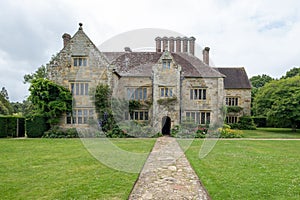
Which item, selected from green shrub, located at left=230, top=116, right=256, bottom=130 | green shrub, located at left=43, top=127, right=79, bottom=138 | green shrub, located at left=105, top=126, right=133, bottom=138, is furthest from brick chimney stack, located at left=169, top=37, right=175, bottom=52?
green shrub, located at left=43, top=127, right=79, bottom=138

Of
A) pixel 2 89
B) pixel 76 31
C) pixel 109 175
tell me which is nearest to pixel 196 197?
pixel 109 175

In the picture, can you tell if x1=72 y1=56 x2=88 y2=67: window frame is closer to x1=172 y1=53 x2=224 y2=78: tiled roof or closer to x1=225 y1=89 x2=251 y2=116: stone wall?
x1=172 y1=53 x2=224 y2=78: tiled roof

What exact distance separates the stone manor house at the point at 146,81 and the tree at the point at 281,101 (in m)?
6.01

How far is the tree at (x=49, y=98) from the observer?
18234 mm

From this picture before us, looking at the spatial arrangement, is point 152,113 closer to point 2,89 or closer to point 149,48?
point 149,48

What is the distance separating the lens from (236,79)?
1211 inches

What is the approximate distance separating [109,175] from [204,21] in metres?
12.9

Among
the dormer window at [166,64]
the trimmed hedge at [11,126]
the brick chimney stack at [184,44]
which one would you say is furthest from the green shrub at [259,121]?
the trimmed hedge at [11,126]

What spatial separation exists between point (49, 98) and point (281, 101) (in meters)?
22.7

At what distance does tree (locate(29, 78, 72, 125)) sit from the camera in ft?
59.8

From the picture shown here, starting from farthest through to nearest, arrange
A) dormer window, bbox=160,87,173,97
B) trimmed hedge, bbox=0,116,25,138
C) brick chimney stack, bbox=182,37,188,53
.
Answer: brick chimney stack, bbox=182,37,188,53, dormer window, bbox=160,87,173,97, trimmed hedge, bbox=0,116,25,138

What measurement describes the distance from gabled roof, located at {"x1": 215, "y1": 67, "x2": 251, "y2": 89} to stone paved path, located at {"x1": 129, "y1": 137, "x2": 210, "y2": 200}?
77.0ft

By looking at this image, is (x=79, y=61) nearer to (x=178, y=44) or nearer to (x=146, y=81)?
(x=146, y=81)

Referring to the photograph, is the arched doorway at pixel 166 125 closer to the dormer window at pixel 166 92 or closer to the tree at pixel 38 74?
the dormer window at pixel 166 92
